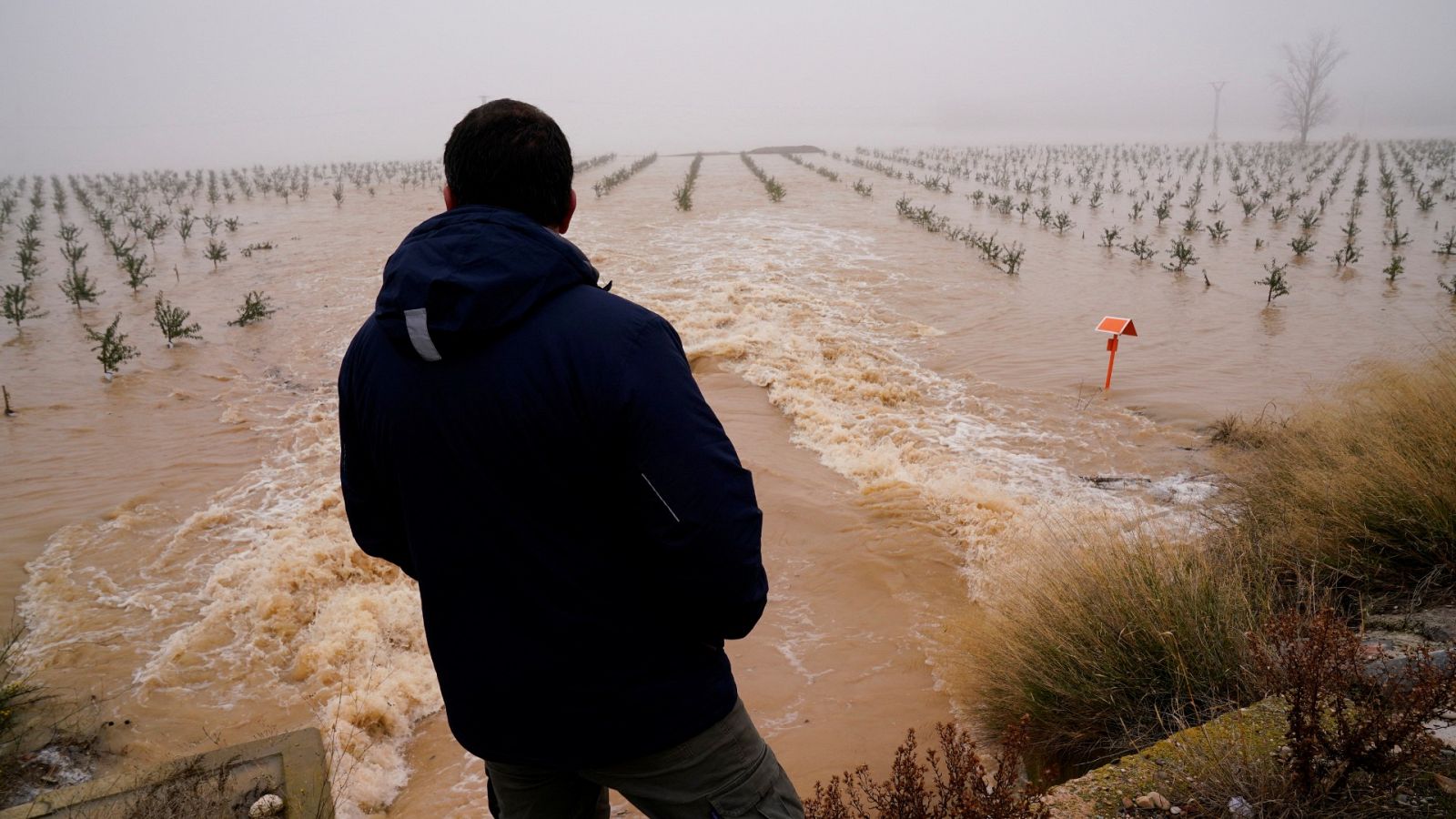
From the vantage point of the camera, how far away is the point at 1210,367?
7762mm

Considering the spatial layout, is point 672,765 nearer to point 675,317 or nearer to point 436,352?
point 436,352

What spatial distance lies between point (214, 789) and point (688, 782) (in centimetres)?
181

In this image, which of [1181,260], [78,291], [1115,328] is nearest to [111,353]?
[78,291]

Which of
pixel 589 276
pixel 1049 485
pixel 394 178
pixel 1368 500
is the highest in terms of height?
pixel 394 178

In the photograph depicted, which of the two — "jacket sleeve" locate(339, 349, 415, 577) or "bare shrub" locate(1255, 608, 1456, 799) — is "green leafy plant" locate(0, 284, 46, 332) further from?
"bare shrub" locate(1255, 608, 1456, 799)

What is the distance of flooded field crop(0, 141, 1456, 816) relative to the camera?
3.57 m

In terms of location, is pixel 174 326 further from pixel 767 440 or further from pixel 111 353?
pixel 767 440

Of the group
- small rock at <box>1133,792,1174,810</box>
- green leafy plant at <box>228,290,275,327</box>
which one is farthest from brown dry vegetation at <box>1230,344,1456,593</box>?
green leafy plant at <box>228,290,275,327</box>

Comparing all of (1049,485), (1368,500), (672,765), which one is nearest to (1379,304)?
(1049,485)

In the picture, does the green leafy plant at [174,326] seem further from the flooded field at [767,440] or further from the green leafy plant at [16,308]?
the green leafy plant at [16,308]

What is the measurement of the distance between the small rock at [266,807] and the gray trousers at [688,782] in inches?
48.7

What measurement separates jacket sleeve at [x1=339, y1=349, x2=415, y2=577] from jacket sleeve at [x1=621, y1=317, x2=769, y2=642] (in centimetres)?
57

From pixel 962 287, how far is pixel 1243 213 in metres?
10.2

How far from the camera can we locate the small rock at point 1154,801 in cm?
196
